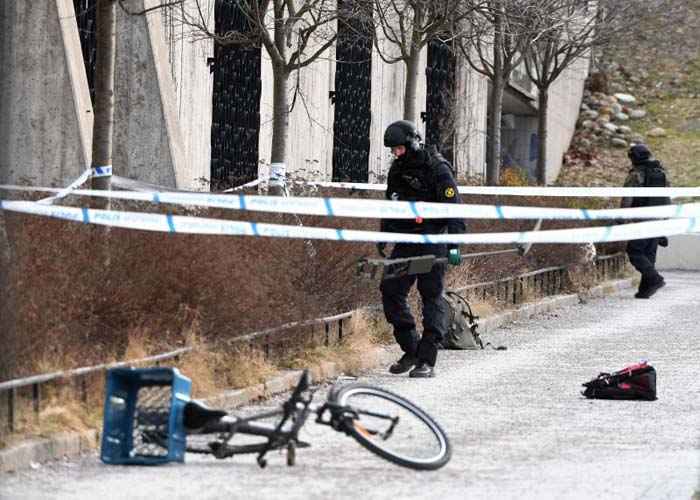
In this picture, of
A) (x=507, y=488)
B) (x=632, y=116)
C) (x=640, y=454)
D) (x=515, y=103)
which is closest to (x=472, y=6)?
(x=640, y=454)

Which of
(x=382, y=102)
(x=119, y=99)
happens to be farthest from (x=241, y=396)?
(x=382, y=102)

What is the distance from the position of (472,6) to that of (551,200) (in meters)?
4.88

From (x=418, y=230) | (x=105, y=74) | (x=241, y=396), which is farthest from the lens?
(x=418, y=230)

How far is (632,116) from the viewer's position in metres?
49.6

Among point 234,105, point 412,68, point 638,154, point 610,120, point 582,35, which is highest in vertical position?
point 582,35

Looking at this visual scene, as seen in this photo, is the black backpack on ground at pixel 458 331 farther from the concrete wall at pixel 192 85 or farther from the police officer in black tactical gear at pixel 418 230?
the concrete wall at pixel 192 85

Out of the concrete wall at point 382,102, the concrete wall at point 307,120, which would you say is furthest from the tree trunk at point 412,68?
the concrete wall at point 382,102

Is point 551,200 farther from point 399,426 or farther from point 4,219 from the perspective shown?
point 399,426

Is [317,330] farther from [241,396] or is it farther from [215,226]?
[215,226]

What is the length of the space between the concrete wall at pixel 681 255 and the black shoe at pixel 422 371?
18.4 metres

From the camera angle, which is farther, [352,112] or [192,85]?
[352,112]

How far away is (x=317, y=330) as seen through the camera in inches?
512

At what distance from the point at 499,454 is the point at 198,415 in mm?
1781

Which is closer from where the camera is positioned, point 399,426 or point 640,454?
point 399,426
